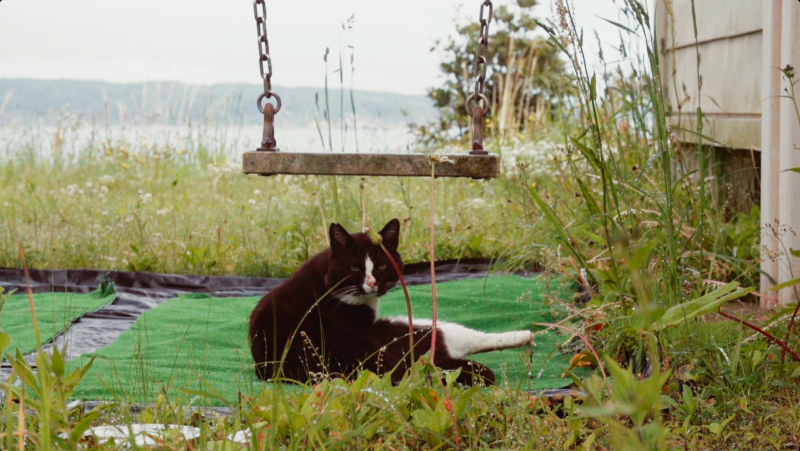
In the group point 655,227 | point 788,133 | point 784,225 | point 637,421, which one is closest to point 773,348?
point 655,227

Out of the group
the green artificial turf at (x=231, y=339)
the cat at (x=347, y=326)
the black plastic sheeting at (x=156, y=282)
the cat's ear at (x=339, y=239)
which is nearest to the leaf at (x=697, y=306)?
the green artificial turf at (x=231, y=339)

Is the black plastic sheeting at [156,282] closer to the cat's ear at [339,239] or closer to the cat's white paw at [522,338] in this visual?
the cat's white paw at [522,338]

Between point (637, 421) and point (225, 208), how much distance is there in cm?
505

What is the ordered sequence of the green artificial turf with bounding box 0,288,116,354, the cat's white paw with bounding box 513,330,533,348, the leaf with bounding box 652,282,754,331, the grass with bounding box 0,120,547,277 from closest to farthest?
the leaf with bounding box 652,282,754,331
the cat's white paw with bounding box 513,330,533,348
the green artificial turf with bounding box 0,288,116,354
the grass with bounding box 0,120,547,277

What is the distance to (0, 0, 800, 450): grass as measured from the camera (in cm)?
160

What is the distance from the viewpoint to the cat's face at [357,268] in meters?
2.60

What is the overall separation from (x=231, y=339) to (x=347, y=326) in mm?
622

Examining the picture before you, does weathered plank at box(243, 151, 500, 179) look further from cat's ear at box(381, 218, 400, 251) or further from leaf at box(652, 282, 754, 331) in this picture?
leaf at box(652, 282, 754, 331)

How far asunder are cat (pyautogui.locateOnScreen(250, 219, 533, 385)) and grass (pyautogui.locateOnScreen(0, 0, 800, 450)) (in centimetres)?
39

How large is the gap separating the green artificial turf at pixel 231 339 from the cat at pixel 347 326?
10 centimetres

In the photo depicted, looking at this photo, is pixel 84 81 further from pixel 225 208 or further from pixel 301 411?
pixel 301 411

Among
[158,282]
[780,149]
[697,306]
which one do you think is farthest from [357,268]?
[158,282]

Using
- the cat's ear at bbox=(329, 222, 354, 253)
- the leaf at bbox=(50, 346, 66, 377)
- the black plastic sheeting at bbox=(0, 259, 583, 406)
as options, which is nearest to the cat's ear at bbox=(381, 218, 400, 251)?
the cat's ear at bbox=(329, 222, 354, 253)

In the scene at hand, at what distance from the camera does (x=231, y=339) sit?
2984mm
